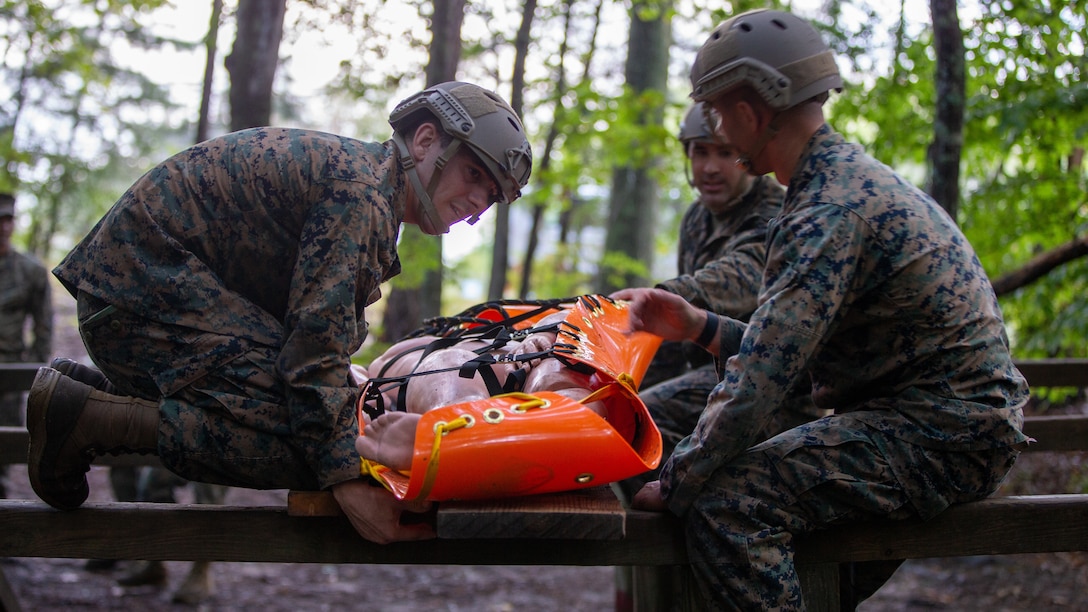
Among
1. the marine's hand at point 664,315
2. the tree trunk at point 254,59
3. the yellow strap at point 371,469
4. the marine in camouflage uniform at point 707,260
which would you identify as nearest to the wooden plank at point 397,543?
the yellow strap at point 371,469

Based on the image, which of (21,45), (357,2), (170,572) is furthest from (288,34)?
(21,45)

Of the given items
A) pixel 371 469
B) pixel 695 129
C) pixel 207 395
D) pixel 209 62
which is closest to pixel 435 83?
pixel 695 129

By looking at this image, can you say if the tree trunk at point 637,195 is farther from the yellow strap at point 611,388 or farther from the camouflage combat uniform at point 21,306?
the yellow strap at point 611,388

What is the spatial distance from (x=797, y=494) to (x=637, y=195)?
27.0 ft

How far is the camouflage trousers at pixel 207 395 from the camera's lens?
263 cm

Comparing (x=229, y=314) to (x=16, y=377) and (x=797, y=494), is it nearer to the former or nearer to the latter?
(x=797, y=494)

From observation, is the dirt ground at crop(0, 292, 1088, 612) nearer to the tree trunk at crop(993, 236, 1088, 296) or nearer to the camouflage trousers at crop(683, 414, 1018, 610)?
the tree trunk at crop(993, 236, 1088, 296)

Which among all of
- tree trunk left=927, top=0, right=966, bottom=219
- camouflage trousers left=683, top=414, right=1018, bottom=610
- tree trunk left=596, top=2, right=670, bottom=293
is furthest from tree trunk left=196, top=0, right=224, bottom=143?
camouflage trousers left=683, top=414, right=1018, bottom=610

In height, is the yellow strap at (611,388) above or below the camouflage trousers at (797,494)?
above

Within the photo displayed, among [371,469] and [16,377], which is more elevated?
[371,469]

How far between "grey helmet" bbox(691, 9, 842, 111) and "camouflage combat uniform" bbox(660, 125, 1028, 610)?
323mm

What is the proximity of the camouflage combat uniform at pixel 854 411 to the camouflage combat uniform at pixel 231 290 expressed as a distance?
118cm

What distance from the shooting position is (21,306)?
7.66 m

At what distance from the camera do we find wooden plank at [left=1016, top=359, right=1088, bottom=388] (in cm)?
532
